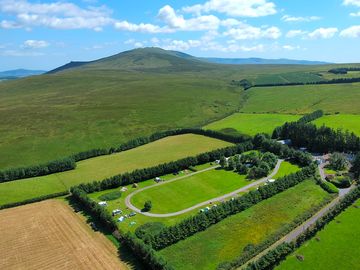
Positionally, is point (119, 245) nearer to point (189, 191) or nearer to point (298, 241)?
point (189, 191)

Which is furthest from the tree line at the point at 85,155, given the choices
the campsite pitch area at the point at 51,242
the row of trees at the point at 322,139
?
the campsite pitch area at the point at 51,242

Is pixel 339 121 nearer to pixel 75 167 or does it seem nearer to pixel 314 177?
pixel 314 177

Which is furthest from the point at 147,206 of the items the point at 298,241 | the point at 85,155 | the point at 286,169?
the point at 85,155

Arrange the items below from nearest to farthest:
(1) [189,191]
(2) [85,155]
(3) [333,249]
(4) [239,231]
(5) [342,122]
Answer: (3) [333,249]
(4) [239,231]
(1) [189,191]
(2) [85,155]
(5) [342,122]

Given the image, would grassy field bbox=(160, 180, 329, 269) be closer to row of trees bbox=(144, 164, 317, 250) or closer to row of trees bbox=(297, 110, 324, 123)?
row of trees bbox=(144, 164, 317, 250)

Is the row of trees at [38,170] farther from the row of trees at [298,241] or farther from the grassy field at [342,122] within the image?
the grassy field at [342,122]

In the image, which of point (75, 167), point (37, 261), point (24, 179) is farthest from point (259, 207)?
point (24, 179)

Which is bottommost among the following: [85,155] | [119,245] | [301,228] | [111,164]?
[301,228]
